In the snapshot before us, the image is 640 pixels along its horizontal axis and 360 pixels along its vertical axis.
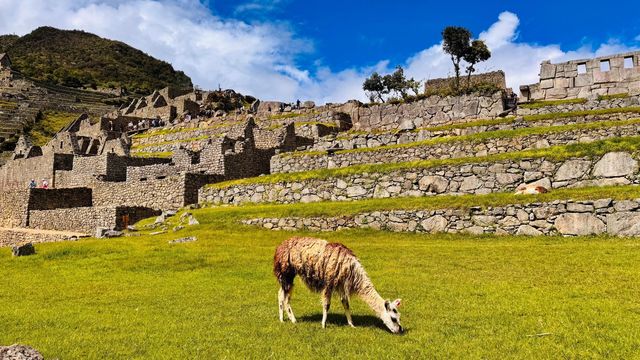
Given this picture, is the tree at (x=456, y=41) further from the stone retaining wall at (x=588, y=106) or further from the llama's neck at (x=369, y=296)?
the llama's neck at (x=369, y=296)

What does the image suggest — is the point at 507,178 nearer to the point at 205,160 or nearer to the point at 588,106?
the point at 588,106

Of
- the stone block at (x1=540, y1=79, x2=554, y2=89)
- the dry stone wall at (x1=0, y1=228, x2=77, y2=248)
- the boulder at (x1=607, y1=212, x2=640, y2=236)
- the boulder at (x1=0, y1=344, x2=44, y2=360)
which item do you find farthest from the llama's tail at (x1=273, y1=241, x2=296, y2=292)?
the stone block at (x1=540, y1=79, x2=554, y2=89)

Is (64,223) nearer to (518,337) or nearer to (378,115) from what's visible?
(378,115)

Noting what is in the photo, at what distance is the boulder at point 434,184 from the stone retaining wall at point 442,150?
12.2ft

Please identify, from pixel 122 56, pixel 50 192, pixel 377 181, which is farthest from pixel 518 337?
pixel 122 56

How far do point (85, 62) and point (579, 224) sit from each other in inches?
6243

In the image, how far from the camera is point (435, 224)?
18.0 meters

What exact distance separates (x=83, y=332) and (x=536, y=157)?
17241 millimetres

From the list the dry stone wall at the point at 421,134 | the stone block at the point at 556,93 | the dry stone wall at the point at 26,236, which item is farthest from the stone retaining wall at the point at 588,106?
the dry stone wall at the point at 26,236

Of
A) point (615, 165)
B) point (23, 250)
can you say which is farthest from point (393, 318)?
point (23, 250)

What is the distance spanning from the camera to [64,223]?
27.5 meters

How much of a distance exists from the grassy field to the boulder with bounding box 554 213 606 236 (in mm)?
642

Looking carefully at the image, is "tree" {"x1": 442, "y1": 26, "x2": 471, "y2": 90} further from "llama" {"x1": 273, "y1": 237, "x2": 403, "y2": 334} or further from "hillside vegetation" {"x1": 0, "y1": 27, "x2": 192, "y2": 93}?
"hillside vegetation" {"x1": 0, "y1": 27, "x2": 192, "y2": 93}

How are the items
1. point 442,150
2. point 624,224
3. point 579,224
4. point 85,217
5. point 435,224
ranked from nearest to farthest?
point 624,224 → point 579,224 → point 435,224 → point 442,150 → point 85,217
